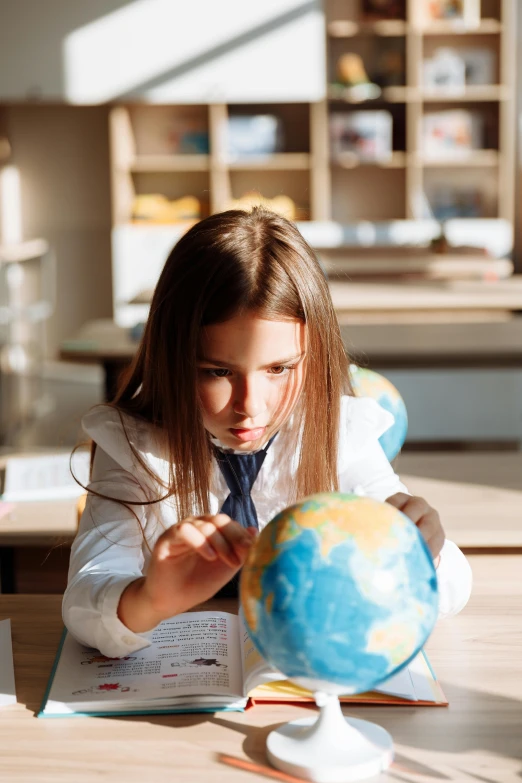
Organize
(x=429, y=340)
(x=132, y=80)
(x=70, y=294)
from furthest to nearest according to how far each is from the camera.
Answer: (x=70, y=294) → (x=132, y=80) → (x=429, y=340)

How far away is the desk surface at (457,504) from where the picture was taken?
149 cm

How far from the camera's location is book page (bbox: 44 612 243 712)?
0.95 metres

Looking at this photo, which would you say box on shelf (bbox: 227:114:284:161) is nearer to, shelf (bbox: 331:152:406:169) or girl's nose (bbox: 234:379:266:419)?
shelf (bbox: 331:152:406:169)

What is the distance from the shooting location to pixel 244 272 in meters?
1.12

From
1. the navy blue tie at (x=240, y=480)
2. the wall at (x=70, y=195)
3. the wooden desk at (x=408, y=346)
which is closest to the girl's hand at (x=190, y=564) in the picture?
the navy blue tie at (x=240, y=480)

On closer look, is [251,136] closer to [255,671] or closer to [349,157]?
[349,157]

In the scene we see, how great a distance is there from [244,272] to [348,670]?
0.50m

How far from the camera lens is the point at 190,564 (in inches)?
34.8

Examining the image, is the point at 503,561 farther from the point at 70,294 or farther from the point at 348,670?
the point at 70,294

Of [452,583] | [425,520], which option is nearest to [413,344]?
[452,583]

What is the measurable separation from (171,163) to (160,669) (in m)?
5.78

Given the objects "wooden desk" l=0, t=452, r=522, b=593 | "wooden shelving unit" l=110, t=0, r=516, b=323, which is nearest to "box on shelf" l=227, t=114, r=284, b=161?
"wooden shelving unit" l=110, t=0, r=516, b=323

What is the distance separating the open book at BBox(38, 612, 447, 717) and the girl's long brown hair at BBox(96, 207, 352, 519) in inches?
7.7

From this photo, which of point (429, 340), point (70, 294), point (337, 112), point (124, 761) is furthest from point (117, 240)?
point (124, 761)
